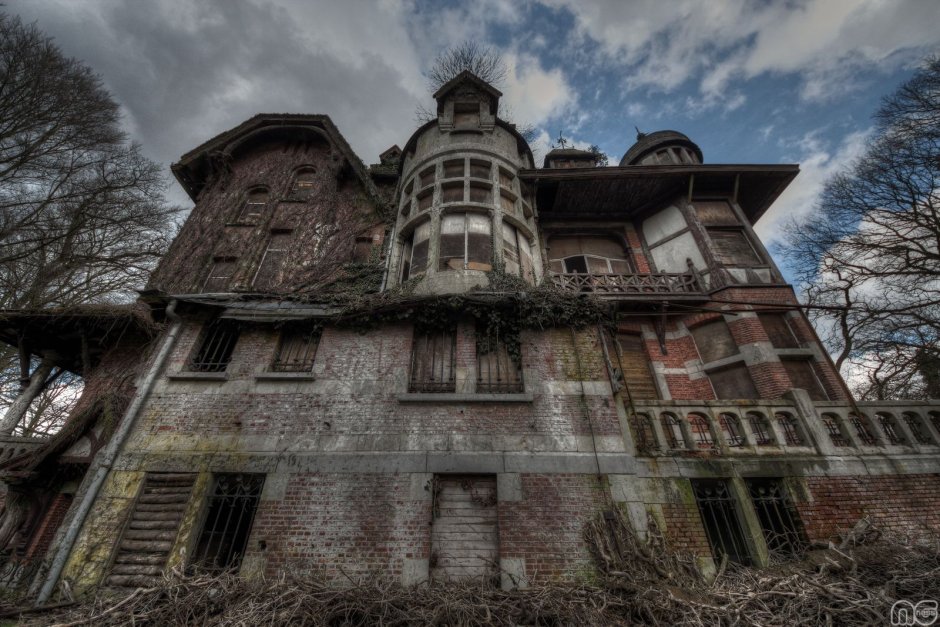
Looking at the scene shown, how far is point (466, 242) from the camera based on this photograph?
996cm

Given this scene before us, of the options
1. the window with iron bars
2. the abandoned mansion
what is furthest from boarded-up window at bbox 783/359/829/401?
the window with iron bars

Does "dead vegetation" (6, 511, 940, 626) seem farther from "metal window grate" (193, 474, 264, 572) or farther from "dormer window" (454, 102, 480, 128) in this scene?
"dormer window" (454, 102, 480, 128)

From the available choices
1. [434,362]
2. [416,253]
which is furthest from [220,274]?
[434,362]

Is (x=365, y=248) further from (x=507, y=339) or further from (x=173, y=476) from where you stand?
(x=173, y=476)

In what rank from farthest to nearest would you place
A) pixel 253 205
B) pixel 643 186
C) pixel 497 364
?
pixel 253 205
pixel 643 186
pixel 497 364

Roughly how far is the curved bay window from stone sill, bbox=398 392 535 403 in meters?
6.95

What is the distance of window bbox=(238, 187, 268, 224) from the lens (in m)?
13.8

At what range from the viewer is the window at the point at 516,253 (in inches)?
397

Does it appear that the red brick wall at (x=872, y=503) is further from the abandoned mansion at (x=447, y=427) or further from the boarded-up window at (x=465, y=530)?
the boarded-up window at (x=465, y=530)

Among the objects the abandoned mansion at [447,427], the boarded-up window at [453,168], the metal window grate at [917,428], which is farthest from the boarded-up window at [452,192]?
the metal window grate at [917,428]

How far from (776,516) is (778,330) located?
5617 millimetres

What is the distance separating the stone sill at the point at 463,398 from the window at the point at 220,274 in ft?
29.1

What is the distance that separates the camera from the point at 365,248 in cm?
1257

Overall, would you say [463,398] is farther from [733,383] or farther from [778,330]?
[778,330]
